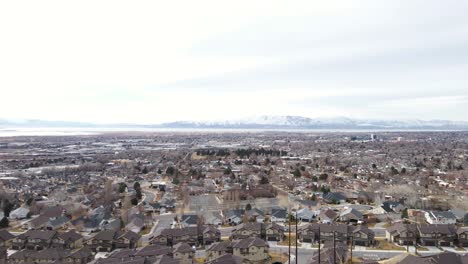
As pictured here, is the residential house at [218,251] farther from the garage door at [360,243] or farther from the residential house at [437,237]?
the residential house at [437,237]

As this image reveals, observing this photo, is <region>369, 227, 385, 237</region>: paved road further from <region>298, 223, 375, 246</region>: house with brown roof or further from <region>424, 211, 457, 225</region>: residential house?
<region>424, 211, 457, 225</region>: residential house

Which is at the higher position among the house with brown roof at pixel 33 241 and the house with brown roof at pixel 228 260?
the house with brown roof at pixel 228 260

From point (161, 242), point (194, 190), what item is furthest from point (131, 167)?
point (161, 242)

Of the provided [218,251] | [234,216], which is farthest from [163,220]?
[218,251]

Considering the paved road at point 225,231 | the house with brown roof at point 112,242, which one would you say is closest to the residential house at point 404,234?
the paved road at point 225,231

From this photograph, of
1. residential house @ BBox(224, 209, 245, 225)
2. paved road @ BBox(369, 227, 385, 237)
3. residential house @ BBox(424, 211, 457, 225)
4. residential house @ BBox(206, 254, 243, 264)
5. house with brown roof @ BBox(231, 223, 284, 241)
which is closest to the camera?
residential house @ BBox(206, 254, 243, 264)

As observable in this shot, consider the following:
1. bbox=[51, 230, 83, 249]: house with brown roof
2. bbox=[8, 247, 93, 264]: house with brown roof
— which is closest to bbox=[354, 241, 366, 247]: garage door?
bbox=[8, 247, 93, 264]: house with brown roof

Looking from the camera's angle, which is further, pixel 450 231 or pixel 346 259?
pixel 450 231

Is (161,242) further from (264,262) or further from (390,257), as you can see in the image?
(390,257)
